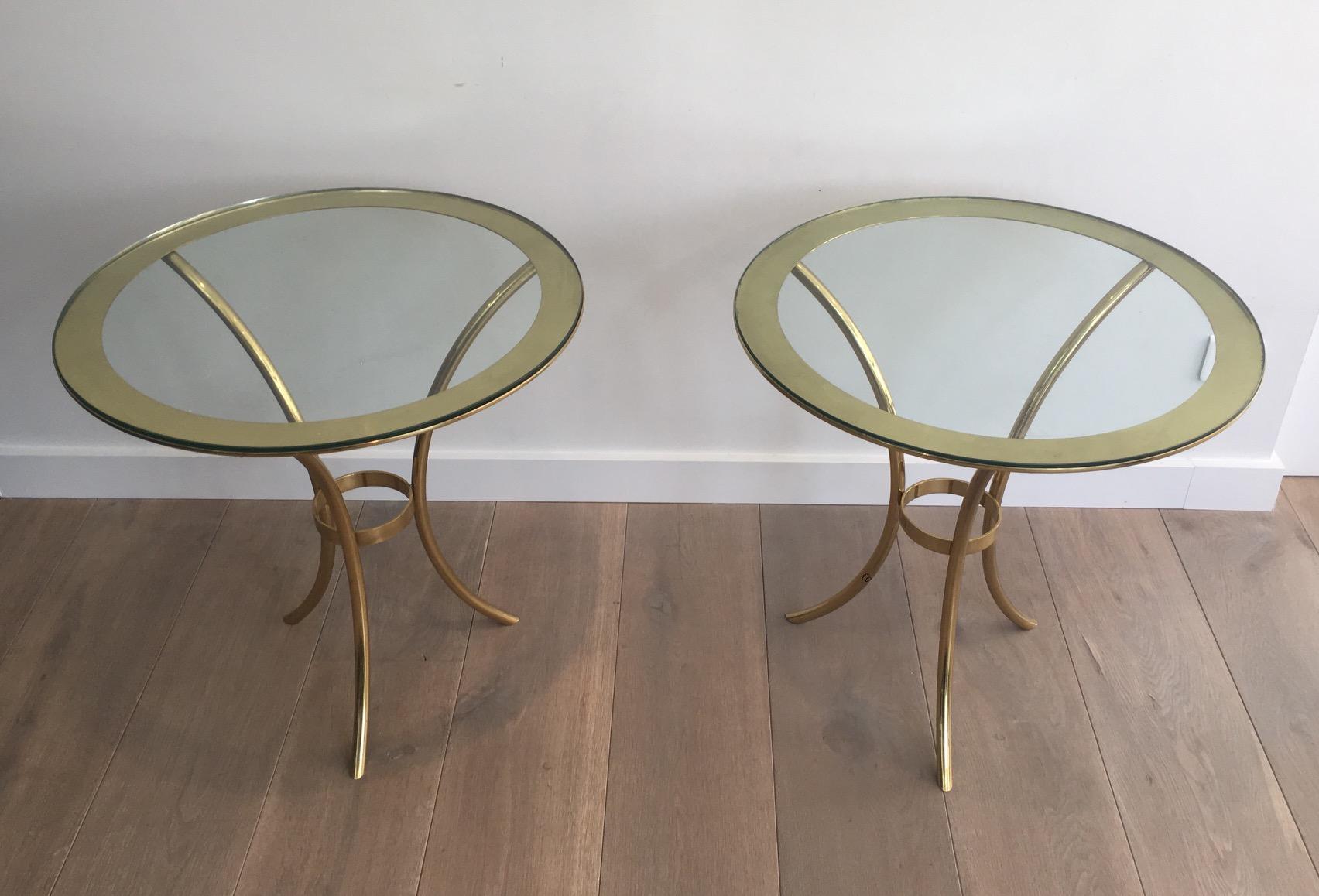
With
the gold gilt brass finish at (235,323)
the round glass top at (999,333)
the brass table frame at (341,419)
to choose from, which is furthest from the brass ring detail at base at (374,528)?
the round glass top at (999,333)

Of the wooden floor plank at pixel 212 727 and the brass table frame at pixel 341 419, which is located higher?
the brass table frame at pixel 341 419

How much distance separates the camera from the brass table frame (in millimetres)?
1256

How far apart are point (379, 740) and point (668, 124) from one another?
1058mm

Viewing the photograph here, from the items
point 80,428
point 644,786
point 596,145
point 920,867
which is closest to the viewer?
point 920,867

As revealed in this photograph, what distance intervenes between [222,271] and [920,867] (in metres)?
1.30

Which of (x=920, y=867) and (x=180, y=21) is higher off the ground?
(x=180, y=21)

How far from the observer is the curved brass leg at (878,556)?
63.8 inches

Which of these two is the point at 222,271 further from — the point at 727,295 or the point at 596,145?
the point at 727,295

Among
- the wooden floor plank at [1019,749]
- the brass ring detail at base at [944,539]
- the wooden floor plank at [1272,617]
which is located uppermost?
the brass ring detail at base at [944,539]

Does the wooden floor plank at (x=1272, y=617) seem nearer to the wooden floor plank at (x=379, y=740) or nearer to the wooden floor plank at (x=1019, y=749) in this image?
the wooden floor plank at (x=1019, y=749)

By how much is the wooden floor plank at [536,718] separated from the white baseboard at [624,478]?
7 centimetres

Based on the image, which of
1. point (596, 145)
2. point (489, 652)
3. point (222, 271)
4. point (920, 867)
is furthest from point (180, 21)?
point (920, 867)

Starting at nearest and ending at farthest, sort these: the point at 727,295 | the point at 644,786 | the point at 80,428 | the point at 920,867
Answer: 1. the point at 920,867
2. the point at 644,786
3. the point at 727,295
4. the point at 80,428

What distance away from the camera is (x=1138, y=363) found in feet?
4.47
